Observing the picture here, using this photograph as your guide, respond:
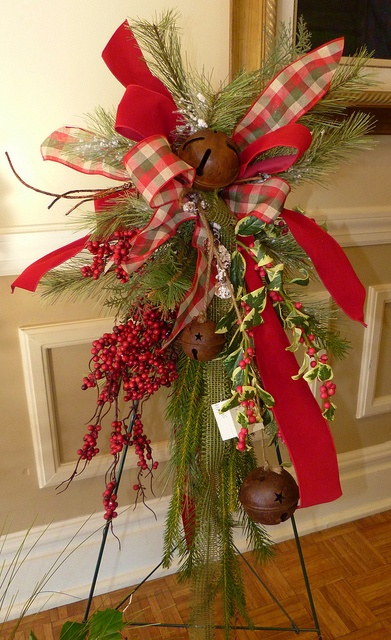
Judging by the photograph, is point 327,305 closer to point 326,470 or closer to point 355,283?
point 355,283

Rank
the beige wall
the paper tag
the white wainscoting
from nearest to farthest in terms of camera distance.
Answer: the paper tag
the beige wall
the white wainscoting

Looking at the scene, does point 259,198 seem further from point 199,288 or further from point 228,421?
point 228,421

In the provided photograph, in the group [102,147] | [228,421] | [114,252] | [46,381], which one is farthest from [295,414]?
[46,381]

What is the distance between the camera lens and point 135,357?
28.6 inches

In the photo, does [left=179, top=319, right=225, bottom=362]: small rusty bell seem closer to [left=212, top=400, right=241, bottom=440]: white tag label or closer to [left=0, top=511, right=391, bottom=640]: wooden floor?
[left=212, top=400, right=241, bottom=440]: white tag label

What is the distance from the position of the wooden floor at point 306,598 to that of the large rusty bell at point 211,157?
0.95m

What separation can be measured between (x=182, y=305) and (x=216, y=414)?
0.48 ft

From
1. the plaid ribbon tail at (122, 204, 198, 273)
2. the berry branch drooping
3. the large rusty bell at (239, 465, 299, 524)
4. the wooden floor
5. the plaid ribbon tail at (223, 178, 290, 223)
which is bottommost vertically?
the wooden floor

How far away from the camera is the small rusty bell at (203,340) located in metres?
0.67

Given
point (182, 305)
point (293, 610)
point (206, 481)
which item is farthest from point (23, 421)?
point (293, 610)

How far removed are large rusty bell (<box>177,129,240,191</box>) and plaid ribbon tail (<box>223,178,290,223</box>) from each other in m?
0.03

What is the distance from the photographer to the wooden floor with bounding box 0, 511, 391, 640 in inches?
46.1

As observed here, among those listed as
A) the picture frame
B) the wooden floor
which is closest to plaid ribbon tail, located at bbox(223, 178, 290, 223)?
the picture frame

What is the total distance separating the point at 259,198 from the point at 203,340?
0.61ft
